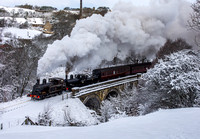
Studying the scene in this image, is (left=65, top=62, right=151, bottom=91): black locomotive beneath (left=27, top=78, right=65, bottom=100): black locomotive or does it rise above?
above

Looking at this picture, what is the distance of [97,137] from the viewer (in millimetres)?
4730

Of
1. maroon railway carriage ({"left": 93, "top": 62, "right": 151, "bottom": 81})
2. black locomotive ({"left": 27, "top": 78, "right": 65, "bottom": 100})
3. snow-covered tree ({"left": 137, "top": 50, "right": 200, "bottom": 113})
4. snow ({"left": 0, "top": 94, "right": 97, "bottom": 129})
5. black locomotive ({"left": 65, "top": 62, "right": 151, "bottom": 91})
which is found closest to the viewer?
snow-covered tree ({"left": 137, "top": 50, "right": 200, "bottom": 113})

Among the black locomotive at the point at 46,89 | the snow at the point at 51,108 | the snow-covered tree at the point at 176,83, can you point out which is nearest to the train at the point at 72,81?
the black locomotive at the point at 46,89

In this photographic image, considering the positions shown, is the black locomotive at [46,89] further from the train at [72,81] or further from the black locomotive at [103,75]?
the black locomotive at [103,75]

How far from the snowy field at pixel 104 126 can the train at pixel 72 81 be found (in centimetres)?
71

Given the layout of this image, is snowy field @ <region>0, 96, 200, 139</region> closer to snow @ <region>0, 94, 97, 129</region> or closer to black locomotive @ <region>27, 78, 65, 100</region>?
snow @ <region>0, 94, 97, 129</region>

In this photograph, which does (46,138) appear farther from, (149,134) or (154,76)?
(154,76)

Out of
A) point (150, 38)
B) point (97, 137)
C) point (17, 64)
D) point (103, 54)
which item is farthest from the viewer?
point (17, 64)

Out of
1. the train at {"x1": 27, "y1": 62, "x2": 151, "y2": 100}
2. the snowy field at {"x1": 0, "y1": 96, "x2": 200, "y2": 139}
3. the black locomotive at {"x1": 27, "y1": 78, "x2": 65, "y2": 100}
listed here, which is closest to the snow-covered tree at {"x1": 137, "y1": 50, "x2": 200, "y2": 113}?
the snowy field at {"x1": 0, "y1": 96, "x2": 200, "y2": 139}

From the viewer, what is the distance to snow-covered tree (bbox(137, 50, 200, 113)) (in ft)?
33.4

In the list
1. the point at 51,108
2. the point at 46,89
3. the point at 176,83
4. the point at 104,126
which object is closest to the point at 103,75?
the point at 46,89

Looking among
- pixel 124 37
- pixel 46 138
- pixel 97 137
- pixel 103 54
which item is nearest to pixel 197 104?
pixel 97 137

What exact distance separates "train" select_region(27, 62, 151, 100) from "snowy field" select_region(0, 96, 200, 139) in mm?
715

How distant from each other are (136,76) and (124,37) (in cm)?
666
